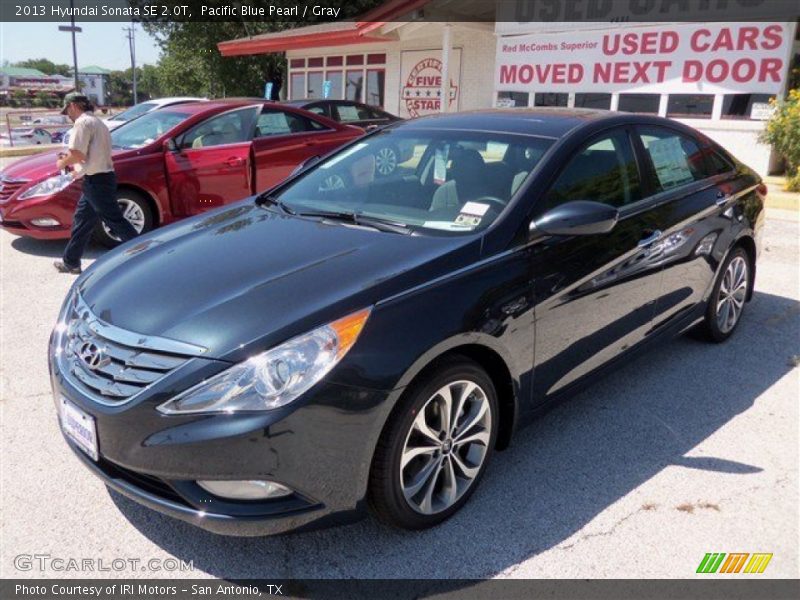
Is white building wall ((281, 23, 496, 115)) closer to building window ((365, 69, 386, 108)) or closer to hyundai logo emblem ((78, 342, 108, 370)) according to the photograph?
building window ((365, 69, 386, 108))

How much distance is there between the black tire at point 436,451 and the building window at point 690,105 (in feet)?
37.1

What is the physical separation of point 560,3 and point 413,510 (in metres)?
13.8

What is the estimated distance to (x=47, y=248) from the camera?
712cm

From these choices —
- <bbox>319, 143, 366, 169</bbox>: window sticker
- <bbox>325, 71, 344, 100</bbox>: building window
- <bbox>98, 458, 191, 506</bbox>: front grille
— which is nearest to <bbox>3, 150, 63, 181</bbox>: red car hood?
<bbox>319, 143, 366, 169</bbox>: window sticker

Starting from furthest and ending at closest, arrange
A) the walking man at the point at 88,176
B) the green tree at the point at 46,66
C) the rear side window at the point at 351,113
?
the green tree at the point at 46,66 → the rear side window at the point at 351,113 → the walking man at the point at 88,176

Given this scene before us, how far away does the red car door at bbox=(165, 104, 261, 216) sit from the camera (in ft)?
23.2

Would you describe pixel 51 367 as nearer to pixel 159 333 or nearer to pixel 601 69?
pixel 159 333

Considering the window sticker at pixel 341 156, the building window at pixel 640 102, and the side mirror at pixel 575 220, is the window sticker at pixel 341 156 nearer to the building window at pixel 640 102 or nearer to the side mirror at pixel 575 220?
the side mirror at pixel 575 220

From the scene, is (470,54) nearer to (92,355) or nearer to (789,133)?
(789,133)

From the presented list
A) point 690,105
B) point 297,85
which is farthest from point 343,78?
point 690,105

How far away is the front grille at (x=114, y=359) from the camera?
2.31 meters

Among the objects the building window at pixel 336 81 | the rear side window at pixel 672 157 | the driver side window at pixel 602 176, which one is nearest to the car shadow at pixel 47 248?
the driver side window at pixel 602 176

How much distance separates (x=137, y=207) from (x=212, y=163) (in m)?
0.89

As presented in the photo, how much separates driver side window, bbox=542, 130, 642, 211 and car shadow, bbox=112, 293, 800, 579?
3.51 feet
